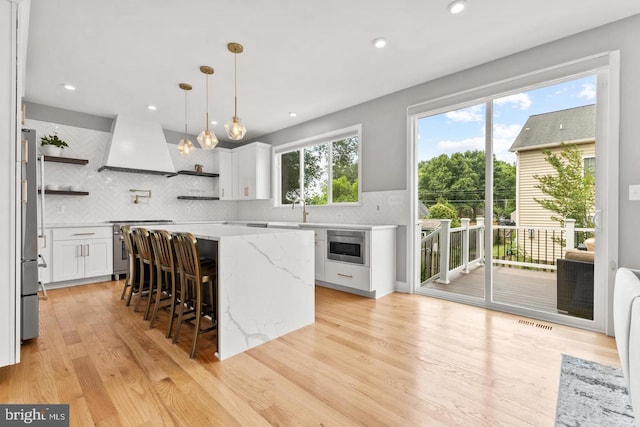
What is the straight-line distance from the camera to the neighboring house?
106 inches

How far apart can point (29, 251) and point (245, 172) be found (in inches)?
148

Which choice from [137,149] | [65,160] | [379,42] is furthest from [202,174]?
[379,42]

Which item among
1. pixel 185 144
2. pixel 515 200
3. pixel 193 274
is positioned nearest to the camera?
pixel 193 274

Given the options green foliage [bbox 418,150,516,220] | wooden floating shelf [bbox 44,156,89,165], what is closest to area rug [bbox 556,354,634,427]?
green foliage [bbox 418,150,516,220]

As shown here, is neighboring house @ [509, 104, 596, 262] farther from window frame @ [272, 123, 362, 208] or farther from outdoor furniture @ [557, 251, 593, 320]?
window frame @ [272, 123, 362, 208]

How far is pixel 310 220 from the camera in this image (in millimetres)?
5121

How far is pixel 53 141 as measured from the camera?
4.34m

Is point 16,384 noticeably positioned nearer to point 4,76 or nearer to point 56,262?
point 4,76

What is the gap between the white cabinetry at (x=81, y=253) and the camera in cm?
405

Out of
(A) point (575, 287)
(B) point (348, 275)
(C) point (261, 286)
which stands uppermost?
(C) point (261, 286)

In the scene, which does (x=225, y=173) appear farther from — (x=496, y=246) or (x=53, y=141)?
(x=496, y=246)

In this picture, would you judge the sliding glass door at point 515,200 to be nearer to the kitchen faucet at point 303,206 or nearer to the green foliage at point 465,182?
the green foliage at point 465,182

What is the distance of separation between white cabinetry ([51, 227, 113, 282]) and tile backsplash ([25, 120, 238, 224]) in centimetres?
63

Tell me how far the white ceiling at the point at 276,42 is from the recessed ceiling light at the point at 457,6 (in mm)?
43
